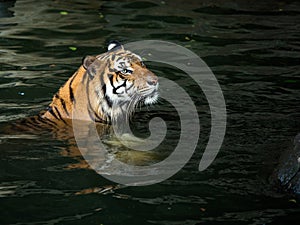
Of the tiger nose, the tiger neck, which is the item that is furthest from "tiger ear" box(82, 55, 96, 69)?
the tiger nose

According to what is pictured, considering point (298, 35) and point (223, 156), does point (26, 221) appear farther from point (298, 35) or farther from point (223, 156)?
point (298, 35)

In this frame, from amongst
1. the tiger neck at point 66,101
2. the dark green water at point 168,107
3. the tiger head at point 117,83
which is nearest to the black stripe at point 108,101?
the tiger head at point 117,83

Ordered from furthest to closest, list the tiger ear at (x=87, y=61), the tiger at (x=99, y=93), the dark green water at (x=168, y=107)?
the tiger at (x=99, y=93), the tiger ear at (x=87, y=61), the dark green water at (x=168, y=107)

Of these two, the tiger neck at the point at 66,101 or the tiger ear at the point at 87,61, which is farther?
the tiger neck at the point at 66,101

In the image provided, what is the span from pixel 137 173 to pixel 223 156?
30.6 inches

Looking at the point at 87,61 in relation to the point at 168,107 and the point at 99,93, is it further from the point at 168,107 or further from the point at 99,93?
the point at 168,107

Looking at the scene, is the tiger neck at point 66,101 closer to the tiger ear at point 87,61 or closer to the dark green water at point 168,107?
the tiger ear at point 87,61

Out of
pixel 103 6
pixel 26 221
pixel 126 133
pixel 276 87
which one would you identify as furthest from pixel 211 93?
pixel 103 6

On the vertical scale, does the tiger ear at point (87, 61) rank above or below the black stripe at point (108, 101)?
above

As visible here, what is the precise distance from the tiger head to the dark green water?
37 cm

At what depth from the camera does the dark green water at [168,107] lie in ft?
16.3

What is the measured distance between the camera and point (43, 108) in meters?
7.21

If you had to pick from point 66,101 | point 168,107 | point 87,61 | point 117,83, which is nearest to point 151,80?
Answer: point 117,83

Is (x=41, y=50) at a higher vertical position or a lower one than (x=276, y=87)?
higher
